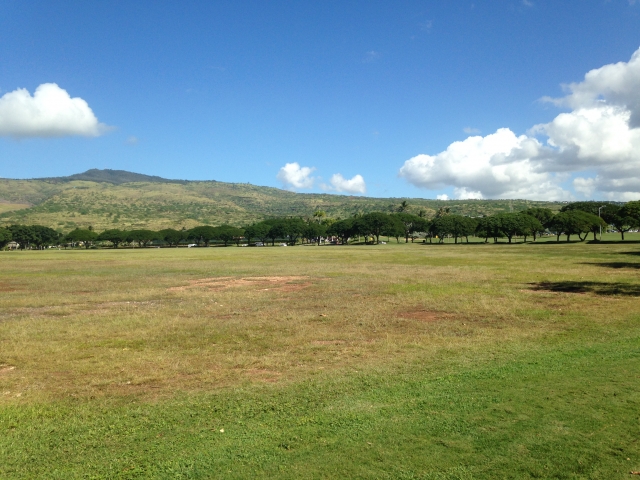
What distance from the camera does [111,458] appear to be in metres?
7.09

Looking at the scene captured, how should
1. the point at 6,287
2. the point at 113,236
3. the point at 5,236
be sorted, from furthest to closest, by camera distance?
the point at 113,236 → the point at 5,236 → the point at 6,287

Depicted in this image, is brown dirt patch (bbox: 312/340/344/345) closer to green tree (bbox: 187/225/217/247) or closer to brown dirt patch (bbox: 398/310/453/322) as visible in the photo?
brown dirt patch (bbox: 398/310/453/322)

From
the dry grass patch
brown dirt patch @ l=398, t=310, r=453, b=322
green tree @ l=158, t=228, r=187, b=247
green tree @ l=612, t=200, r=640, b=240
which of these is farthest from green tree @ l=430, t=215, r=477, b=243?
brown dirt patch @ l=398, t=310, r=453, b=322

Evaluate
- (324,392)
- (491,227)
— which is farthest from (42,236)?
(324,392)

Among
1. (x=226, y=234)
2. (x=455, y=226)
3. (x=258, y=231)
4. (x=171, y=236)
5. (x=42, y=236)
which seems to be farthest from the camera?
(x=171, y=236)

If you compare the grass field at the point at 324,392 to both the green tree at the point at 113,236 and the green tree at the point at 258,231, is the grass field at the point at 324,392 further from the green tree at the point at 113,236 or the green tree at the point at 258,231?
the green tree at the point at 113,236

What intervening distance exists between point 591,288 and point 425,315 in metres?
14.3

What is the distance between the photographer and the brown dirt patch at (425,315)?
19048 mm

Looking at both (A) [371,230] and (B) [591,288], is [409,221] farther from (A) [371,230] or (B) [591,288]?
(B) [591,288]

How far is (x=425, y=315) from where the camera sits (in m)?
19.9

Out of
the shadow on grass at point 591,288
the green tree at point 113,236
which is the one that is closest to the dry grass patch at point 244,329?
the shadow on grass at point 591,288

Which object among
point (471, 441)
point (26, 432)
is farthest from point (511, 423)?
point (26, 432)

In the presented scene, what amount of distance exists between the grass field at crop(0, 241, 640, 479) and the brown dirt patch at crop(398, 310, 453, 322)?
3.3 inches

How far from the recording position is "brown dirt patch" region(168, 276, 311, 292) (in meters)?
31.7
